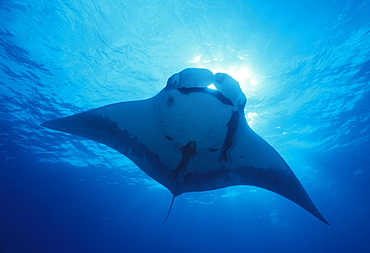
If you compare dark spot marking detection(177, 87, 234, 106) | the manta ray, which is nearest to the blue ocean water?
the manta ray

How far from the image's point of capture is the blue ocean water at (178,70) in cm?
798

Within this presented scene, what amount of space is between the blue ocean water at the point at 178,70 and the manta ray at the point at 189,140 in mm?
5701

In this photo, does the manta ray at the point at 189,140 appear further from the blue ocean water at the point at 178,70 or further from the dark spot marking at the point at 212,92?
the blue ocean water at the point at 178,70

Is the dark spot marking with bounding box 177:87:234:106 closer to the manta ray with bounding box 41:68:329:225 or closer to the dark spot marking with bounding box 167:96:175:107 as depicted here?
the manta ray with bounding box 41:68:329:225

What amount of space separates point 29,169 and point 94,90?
1744 cm

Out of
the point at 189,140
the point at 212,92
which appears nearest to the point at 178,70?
the point at 189,140

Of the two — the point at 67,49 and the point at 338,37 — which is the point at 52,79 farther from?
the point at 338,37

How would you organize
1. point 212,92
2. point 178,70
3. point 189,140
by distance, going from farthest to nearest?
point 178,70 < point 189,140 < point 212,92

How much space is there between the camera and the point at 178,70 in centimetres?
953

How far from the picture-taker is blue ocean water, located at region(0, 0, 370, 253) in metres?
7.98

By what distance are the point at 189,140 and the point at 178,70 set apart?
21.6 feet

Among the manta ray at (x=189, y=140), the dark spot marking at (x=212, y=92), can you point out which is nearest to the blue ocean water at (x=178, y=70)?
the manta ray at (x=189, y=140)

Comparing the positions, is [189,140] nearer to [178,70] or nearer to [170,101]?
[170,101]

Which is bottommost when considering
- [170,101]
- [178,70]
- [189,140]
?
[189,140]
